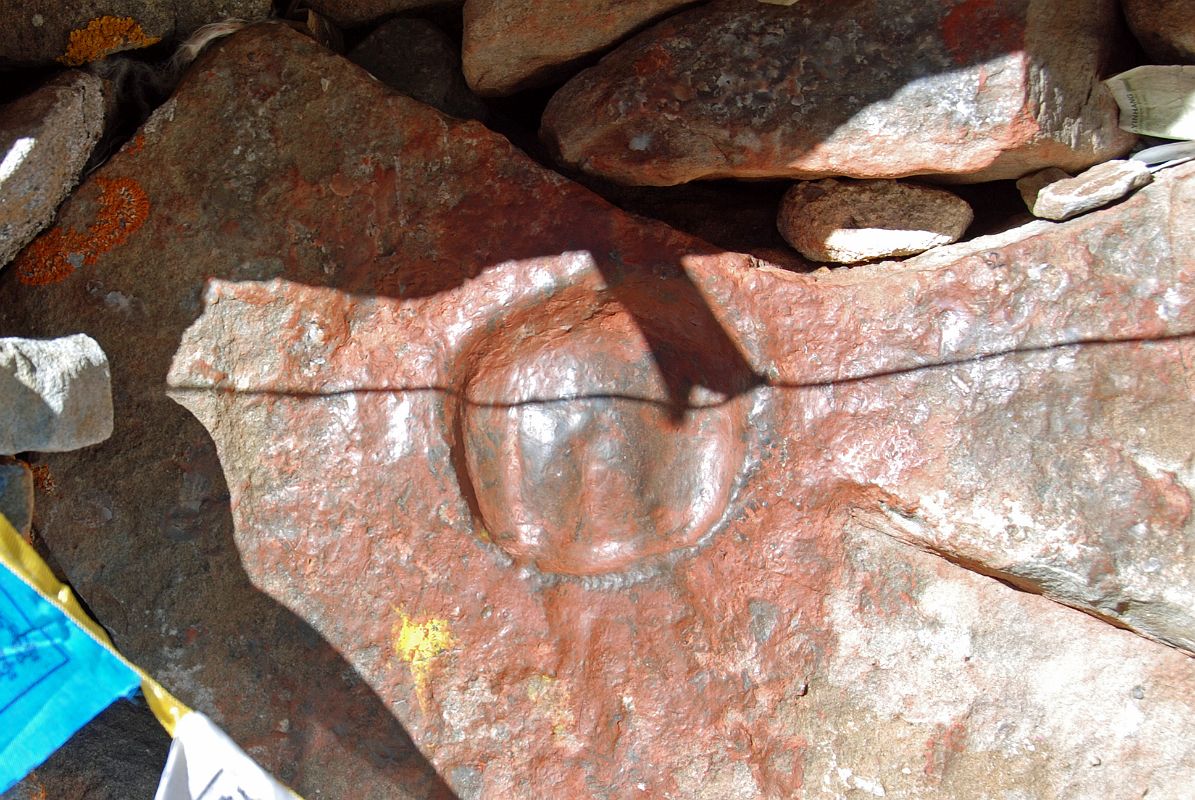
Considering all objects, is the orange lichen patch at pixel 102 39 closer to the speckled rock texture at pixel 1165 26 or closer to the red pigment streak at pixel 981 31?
the red pigment streak at pixel 981 31

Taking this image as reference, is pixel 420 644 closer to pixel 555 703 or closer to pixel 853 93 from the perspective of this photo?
pixel 555 703

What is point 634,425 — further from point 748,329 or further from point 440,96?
point 440,96

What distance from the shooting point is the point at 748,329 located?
2471mm

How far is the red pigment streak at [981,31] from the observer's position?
2.15 metres

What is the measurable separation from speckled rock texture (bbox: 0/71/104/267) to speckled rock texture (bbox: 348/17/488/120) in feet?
2.67

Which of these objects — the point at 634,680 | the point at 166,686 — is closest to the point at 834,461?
the point at 634,680

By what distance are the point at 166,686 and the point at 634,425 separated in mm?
1464

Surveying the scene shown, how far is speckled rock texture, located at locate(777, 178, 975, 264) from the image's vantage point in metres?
2.50

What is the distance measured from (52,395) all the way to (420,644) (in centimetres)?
108

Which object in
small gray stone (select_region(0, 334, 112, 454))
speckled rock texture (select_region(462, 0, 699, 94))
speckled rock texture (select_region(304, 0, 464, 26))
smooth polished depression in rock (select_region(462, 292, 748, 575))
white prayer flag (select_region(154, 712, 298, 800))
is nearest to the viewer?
small gray stone (select_region(0, 334, 112, 454))

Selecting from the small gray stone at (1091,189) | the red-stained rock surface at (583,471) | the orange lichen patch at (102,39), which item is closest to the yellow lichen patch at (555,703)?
the red-stained rock surface at (583,471)

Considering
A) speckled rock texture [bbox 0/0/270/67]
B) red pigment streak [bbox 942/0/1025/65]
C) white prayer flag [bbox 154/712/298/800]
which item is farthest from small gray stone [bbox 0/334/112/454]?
red pigment streak [bbox 942/0/1025/65]

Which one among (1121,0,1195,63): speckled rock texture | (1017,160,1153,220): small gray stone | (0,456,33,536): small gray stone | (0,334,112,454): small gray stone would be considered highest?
(0,334,112,454): small gray stone

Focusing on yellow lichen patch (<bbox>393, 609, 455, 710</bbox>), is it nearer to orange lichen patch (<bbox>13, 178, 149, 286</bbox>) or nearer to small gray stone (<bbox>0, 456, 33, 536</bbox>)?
small gray stone (<bbox>0, 456, 33, 536</bbox>)
